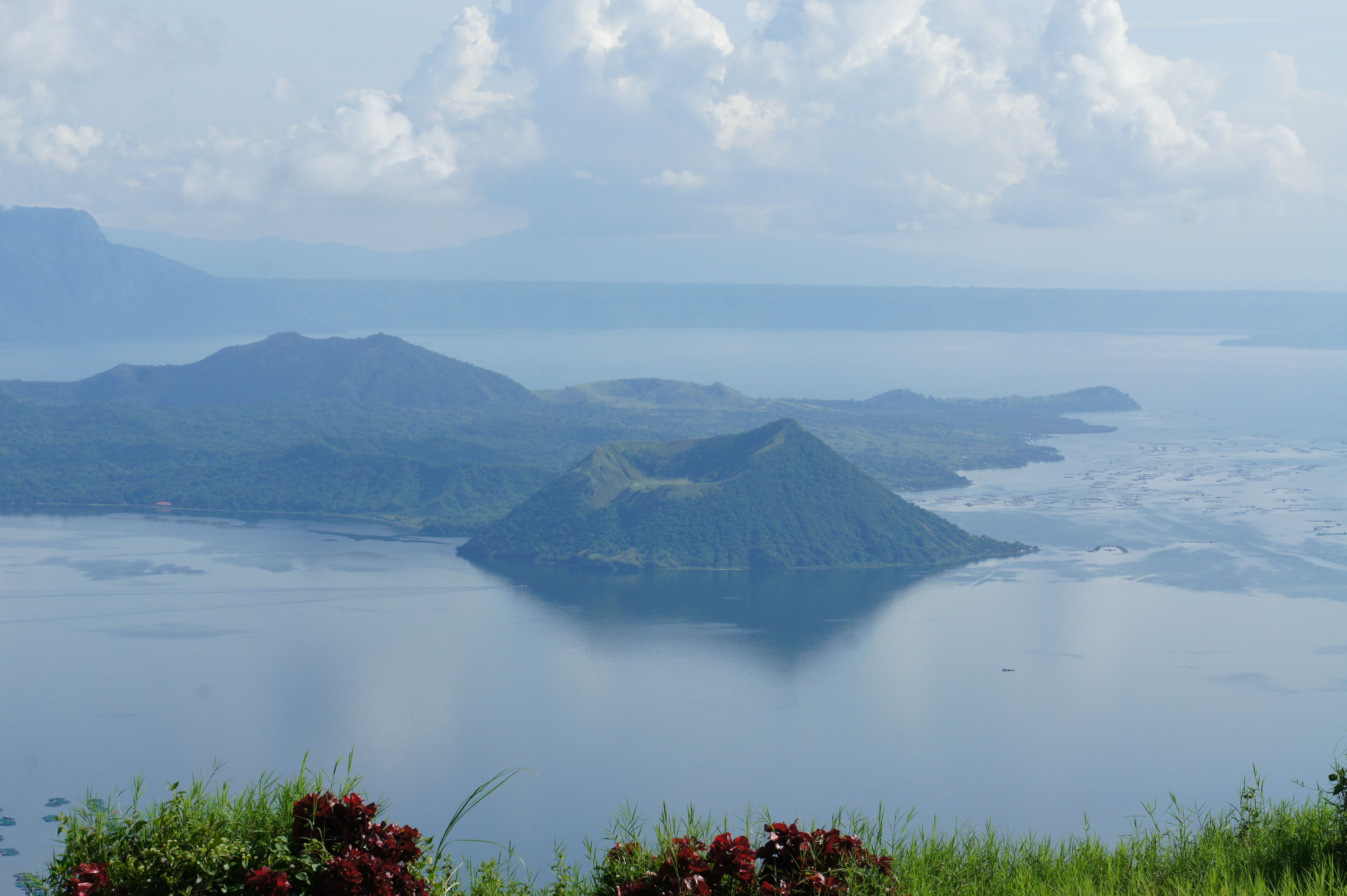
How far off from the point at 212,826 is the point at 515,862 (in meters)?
23.4

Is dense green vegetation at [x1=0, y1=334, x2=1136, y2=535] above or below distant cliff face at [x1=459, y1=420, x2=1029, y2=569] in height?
above

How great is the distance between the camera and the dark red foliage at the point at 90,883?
527 cm

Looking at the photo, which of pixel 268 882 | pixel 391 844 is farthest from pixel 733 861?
pixel 268 882

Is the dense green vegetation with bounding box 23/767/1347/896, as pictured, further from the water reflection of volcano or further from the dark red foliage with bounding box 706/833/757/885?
the water reflection of volcano

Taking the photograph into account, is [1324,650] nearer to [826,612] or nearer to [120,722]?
[826,612]

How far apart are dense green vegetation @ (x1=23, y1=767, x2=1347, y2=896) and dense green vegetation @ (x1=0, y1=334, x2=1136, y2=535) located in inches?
2720

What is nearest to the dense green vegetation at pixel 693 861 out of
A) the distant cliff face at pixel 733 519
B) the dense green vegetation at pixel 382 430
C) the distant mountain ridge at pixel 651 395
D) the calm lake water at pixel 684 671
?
the calm lake water at pixel 684 671

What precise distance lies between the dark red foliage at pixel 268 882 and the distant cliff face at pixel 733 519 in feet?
196

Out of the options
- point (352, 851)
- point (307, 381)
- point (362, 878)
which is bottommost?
point (362, 878)

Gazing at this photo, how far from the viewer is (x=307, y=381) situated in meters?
124

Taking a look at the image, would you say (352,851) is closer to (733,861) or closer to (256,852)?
(256,852)

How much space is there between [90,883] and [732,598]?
5453cm

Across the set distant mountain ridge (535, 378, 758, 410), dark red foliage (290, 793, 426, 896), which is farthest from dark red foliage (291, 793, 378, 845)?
distant mountain ridge (535, 378, 758, 410)

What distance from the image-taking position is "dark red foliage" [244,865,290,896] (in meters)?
5.14
